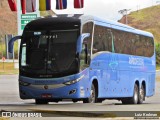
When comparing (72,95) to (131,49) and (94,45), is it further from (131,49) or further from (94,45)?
(131,49)

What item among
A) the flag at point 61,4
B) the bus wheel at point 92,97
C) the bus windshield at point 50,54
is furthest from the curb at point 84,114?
the flag at point 61,4

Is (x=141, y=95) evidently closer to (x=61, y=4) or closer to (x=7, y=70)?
(x=61, y=4)

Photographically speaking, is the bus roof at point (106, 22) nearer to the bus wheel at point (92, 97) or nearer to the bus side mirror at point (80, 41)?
the bus side mirror at point (80, 41)

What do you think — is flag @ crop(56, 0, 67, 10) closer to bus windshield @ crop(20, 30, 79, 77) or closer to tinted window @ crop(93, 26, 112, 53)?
tinted window @ crop(93, 26, 112, 53)

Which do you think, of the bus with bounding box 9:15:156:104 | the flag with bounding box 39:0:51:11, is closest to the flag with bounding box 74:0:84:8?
the flag with bounding box 39:0:51:11

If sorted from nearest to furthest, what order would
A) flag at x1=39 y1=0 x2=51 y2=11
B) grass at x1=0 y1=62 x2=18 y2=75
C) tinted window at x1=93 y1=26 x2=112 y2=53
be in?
tinted window at x1=93 y1=26 x2=112 y2=53 < flag at x1=39 y1=0 x2=51 y2=11 < grass at x1=0 y1=62 x2=18 y2=75

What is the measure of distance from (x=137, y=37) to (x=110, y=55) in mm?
4690

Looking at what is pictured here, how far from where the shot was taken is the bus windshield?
21.5 m

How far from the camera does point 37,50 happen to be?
2175cm

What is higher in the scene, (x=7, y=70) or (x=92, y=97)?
(x=92, y=97)

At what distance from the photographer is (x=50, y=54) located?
2169cm

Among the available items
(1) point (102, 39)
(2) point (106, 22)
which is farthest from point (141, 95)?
(1) point (102, 39)

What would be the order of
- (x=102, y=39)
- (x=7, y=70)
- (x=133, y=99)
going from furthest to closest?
(x=7, y=70), (x=133, y=99), (x=102, y=39)

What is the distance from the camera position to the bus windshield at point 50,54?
21469 mm
